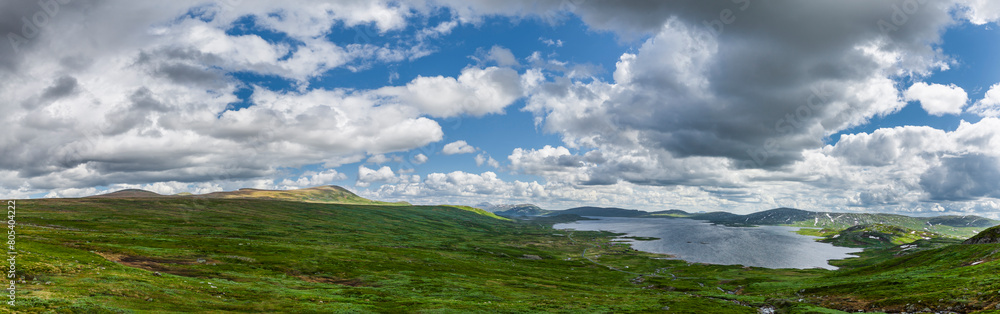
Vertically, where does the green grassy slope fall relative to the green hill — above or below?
below

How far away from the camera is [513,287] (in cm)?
10094

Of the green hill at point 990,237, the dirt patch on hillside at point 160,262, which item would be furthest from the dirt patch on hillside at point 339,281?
the green hill at point 990,237

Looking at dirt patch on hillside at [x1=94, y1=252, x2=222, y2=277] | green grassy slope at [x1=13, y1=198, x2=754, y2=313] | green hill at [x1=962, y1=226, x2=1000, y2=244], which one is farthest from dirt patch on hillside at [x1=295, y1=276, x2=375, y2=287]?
green hill at [x1=962, y1=226, x2=1000, y2=244]

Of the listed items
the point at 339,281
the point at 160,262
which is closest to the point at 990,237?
the point at 339,281

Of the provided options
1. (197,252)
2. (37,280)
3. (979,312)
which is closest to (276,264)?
(197,252)

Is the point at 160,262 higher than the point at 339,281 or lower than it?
higher

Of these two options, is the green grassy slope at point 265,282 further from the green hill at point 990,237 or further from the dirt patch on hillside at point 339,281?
the green hill at point 990,237

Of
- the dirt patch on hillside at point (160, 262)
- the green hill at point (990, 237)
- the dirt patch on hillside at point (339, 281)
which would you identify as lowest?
the dirt patch on hillside at point (339, 281)

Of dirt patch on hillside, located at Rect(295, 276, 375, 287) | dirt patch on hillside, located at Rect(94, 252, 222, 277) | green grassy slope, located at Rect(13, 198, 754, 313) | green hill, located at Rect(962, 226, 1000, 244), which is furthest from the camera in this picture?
green hill, located at Rect(962, 226, 1000, 244)

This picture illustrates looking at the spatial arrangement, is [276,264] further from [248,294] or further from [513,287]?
[513,287]

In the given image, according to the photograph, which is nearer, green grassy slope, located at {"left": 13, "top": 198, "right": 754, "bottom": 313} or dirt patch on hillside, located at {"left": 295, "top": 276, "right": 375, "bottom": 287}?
green grassy slope, located at {"left": 13, "top": 198, "right": 754, "bottom": 313}

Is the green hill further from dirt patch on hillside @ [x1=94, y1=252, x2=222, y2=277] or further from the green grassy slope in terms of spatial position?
dirt patch on hillside @ [x1=94, y1=252, x2=222, y2=277]

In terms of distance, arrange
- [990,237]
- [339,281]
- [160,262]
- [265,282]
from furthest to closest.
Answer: [990,237], [339,281], [160,262], [265,282]

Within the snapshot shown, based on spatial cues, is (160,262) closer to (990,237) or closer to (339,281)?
(339,281)
